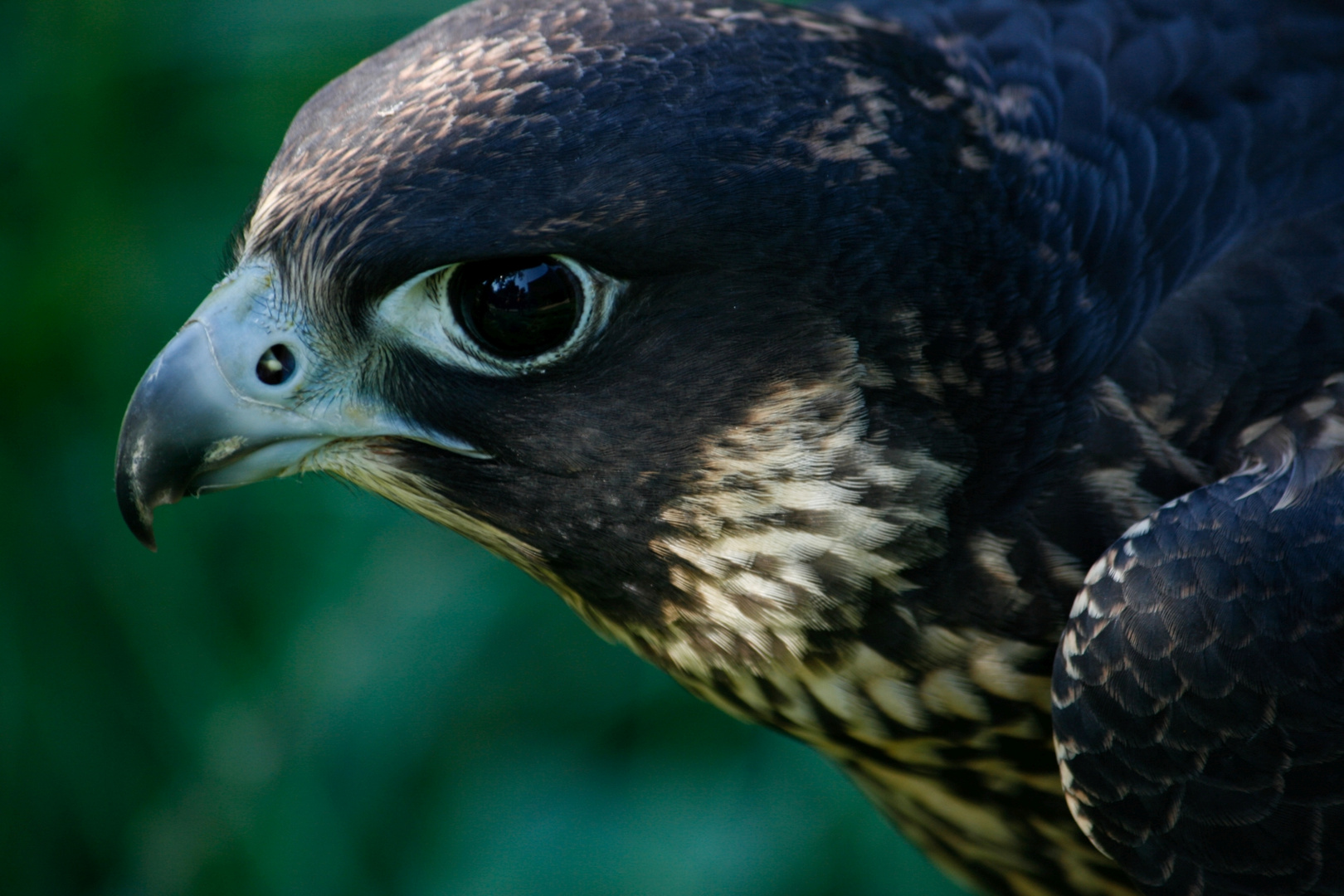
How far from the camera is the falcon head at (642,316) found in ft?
5.69

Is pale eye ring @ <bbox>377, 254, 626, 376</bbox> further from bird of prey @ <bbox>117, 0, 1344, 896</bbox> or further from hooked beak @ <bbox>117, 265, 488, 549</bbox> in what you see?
hooked beak @ <bbox>117, 265, 488, 549</bbox>

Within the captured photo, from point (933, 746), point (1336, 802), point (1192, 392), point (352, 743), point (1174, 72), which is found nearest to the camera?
point (1336, 802)

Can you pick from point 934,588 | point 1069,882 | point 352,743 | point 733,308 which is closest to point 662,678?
point 352,743

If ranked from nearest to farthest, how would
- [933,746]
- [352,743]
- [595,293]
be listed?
1. [595,293]
2. [933,746]
3. [352,743]

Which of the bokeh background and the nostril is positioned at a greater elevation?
the nostril

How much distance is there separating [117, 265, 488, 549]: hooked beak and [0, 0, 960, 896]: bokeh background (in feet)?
4.66

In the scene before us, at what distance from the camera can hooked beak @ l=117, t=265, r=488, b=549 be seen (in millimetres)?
1793

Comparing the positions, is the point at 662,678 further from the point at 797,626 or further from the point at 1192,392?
the point at 1192,392

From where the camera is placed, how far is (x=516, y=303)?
1.77 metres

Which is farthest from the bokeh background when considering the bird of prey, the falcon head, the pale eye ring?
the pale eye ring

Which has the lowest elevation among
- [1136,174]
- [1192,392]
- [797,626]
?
[797,626]

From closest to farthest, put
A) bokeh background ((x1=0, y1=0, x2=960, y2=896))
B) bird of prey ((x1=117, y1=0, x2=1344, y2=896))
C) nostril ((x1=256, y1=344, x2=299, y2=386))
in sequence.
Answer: bird of prey ((x1=117, y1=0, x2=1344, y2=896)) < nostril ((x1=256, y1=344, x2=299, y2=386)) < bokeh background ((x1=0, y1=0, x2=960, y2=896))

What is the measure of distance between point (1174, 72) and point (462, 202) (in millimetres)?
1279

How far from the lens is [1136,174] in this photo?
6.89 ft
